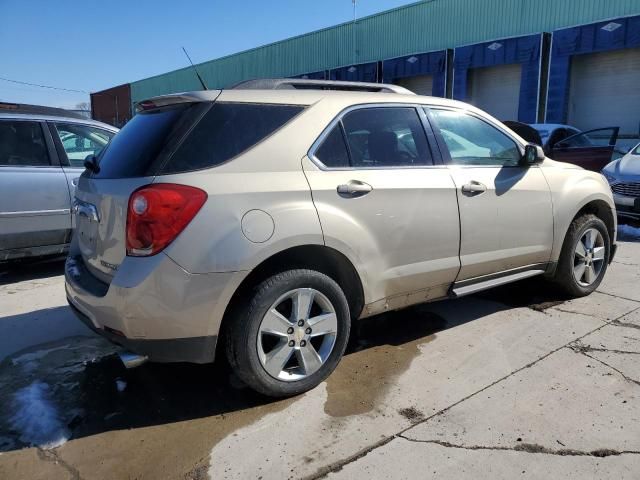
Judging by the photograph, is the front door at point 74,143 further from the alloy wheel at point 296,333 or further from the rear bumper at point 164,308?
the alloy wheel at point 296,333

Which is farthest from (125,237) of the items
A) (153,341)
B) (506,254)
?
(506,254)

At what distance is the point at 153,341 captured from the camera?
2.69m

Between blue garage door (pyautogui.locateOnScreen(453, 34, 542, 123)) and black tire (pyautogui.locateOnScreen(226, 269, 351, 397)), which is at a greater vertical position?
blue garage door (pyautogui.locateOnScreen(453, 34, 542, 123))

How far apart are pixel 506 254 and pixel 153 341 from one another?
2.62 meters

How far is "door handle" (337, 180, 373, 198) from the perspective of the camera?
3.08 meters

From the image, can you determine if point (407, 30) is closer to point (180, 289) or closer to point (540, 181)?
point (540, 181)

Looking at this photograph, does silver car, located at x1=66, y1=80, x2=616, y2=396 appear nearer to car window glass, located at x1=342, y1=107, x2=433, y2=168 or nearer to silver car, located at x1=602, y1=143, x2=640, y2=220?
car window glass, located at x1=342, y1=107, x2=433, y2=168

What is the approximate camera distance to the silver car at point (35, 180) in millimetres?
5219

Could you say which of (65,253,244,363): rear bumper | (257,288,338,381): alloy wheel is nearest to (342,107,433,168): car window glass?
(257,288,338,381): alloy wheel

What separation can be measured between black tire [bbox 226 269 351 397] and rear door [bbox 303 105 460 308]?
244mm

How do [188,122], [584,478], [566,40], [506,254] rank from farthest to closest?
1. [566,40]
2. [506,254]
3. [188,122]
4. [584,478]

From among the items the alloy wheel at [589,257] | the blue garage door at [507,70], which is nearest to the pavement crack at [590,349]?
the alloy wheel at [589,257]

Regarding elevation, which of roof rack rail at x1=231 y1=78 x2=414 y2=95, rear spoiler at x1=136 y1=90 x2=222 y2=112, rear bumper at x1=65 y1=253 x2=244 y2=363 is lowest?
rear bumper at x1=65 y1=253 x2=244 y2=363

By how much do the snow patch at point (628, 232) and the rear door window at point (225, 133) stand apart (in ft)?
21.9
